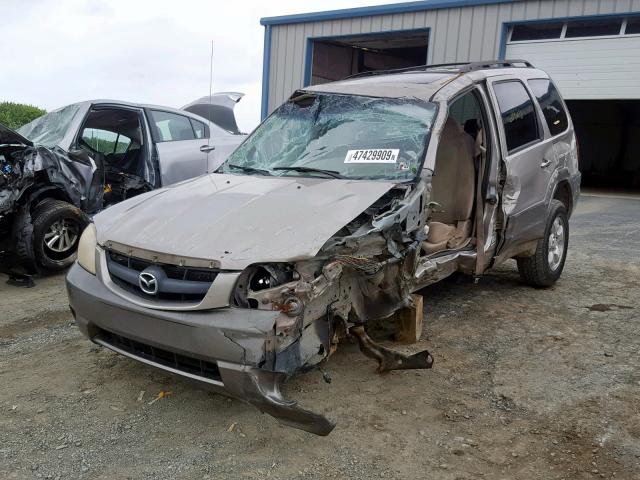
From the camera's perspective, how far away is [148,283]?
282 cm

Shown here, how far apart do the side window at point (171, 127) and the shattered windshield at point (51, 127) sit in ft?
3.21

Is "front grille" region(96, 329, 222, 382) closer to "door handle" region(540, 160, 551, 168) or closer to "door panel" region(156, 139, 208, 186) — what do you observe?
"door handle" region(540, 160, 551, 168)

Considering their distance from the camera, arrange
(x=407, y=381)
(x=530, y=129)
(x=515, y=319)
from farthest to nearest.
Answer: (x=530, y=129) < (x=515, y=319) < (x=407, y=381)

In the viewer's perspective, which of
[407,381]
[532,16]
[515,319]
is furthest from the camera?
[532,16]

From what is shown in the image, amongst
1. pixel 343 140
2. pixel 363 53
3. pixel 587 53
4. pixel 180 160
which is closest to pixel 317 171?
pixel 343 140

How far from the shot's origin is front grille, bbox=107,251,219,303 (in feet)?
8.93

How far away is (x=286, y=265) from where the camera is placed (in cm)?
275

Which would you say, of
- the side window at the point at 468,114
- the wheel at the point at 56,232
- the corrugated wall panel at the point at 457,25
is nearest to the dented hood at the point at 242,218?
the side window at the point at 468,114

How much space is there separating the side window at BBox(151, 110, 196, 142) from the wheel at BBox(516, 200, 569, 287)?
4.58 meters

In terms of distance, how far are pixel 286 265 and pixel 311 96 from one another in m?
2.13

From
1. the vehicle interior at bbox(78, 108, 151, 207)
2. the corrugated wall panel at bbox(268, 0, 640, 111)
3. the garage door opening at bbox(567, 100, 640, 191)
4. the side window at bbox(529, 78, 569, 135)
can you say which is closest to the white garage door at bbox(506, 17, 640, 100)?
the corrugated wall panel at bbox(268, 0, 640, 111)

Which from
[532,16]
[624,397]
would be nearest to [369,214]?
[624,397]

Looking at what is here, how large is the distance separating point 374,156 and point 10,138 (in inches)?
153

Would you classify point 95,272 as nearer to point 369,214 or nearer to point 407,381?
point 369,214
